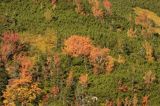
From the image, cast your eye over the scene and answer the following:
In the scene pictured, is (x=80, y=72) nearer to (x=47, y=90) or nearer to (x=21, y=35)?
(x=47, y=90)

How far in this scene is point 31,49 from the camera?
187 metres

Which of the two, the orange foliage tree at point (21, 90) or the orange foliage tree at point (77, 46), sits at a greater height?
the orange foliage tree at point (77, 46)

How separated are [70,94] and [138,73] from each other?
1337 inches

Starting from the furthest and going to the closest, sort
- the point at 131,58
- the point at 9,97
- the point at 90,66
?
the point at 131,58 → the point at 90,66 → the point at 9,97

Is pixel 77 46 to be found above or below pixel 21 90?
above

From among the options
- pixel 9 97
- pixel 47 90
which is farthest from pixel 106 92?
pixel 9 97

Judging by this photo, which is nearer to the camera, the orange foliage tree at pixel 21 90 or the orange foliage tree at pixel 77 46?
the orange foliage tree at pixel 21 90

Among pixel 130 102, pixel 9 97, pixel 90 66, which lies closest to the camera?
pixel 9 97

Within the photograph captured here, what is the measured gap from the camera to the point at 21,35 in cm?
19712

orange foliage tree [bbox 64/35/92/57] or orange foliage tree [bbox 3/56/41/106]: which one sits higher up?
orange foliage tree [bbox 64/35/92/57]

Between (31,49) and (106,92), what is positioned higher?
(31,49)

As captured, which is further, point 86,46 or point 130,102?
point 86,46

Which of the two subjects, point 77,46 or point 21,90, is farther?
point 77,46

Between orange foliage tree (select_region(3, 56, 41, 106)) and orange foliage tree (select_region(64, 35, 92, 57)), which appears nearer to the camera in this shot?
orange foliage tree (select_region(3, 56, 41, 106))
